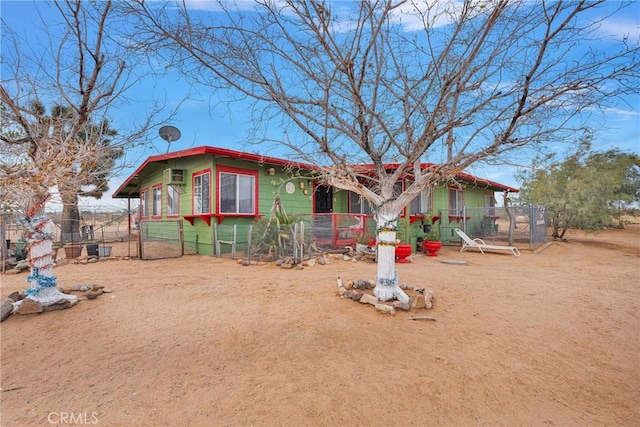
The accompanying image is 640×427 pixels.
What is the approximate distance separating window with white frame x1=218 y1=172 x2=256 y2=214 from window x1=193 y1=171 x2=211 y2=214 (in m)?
0.43

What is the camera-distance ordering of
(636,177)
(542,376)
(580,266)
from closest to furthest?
(542,376), (580,266), (636,177)

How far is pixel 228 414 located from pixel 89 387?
3.99 feet

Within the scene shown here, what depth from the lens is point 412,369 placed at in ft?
8.53

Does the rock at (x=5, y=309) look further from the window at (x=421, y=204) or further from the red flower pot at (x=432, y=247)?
the window at (x=421, y=204)

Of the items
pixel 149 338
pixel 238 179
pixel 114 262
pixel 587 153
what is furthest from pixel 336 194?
pixel 587 153

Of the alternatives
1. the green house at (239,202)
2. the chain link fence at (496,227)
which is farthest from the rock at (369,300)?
the chain link fence at (496,227)

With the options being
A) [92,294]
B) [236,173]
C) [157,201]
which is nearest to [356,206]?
[236,173]

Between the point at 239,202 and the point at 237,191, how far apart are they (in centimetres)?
35

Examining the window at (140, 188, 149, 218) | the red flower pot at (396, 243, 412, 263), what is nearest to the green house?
the red flower pot at (396, 243, 412, 263)

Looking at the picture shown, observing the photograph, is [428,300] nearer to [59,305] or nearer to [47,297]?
[59,305]

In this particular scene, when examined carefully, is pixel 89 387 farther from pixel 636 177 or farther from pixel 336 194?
pixel 636 177

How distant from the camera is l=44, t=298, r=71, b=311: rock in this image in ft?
13.2

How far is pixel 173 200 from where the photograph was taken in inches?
453

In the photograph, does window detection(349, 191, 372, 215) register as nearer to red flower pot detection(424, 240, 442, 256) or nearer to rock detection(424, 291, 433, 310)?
red flower pot detection(424, 240, 442, 256)
